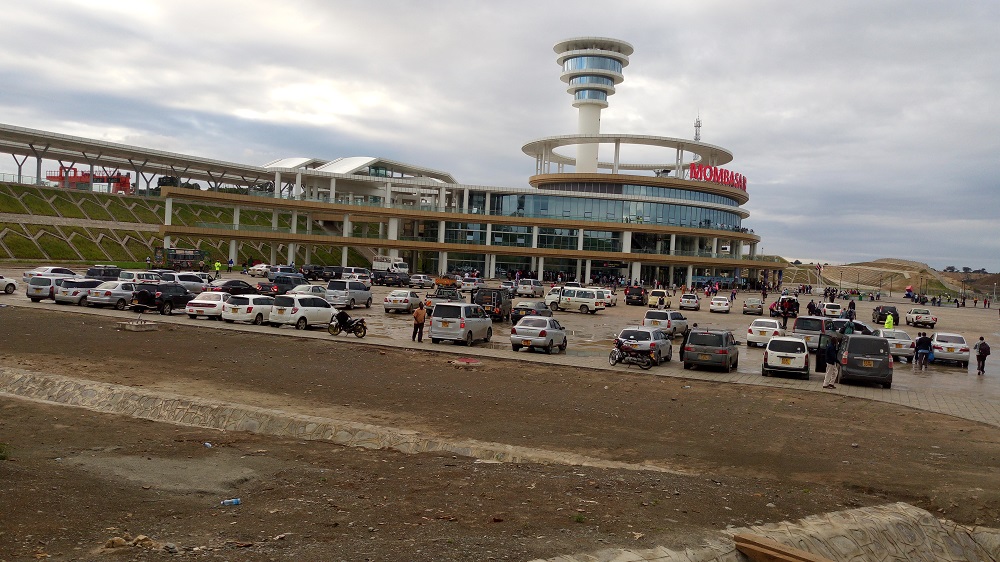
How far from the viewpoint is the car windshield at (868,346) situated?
24969 millimetres

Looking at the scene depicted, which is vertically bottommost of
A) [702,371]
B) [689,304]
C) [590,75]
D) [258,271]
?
[702,371]

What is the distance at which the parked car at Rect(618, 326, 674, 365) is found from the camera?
27467mm

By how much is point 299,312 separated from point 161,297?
7.85 m

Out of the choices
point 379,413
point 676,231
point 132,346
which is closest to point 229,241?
point 676,231

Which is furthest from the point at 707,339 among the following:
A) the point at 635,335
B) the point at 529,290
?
the point at 529,290

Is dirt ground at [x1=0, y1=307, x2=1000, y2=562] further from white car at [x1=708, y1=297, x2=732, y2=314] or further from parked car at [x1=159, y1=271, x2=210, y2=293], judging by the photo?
white car at [x1=708, y1=297, x2=732, y2=314]

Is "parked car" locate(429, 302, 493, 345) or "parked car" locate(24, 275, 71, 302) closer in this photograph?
"parked car" locate(429, 302, 493, 345)

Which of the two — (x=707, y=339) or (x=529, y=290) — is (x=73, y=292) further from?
(x=529, y=290)

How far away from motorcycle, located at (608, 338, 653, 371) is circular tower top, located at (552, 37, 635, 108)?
81153 mm

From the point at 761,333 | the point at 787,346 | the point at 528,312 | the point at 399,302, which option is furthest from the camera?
the point at 399,302

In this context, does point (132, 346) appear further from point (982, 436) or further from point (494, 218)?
point (494, 218)

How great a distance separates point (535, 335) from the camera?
2969 centimetres

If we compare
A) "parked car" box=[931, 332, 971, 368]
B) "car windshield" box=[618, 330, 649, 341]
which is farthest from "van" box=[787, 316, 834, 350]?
"car windshield" box=[618, 330, 649, 341]

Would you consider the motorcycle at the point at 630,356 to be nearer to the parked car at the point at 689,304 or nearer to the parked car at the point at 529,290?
the parked car at the point at 689,304
